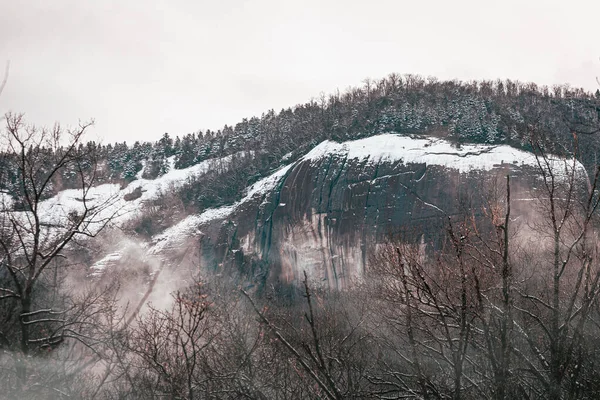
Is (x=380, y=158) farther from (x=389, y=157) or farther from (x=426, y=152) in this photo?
(x=426, y=152)

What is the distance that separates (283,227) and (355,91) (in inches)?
1310

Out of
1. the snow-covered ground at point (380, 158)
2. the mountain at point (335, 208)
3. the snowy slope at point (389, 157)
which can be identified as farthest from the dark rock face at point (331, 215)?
the snow-covered ground at point (380, 158)

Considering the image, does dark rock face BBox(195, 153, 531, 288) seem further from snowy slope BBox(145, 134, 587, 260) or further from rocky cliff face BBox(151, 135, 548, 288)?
snowy slope BBox(145, 134, 587, 260)

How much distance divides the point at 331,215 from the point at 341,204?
1655 millimetres

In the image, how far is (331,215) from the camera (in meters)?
61.4

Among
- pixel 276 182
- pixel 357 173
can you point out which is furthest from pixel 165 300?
pixel 357 173

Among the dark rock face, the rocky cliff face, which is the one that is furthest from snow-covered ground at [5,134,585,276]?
the dark rock face

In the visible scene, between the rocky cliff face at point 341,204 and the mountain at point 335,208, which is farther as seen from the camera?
the rocky cliff face at point 341,204

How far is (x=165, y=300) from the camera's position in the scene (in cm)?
5638

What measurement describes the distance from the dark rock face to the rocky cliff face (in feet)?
0.37

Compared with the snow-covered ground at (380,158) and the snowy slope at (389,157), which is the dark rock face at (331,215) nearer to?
the snowy slope at (389,157)

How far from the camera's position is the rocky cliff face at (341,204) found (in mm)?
56312

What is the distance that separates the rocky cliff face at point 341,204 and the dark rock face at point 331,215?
0.11m

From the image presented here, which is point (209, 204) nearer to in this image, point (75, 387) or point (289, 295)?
point (289, 295)
